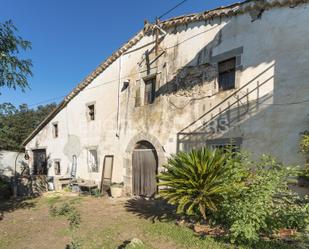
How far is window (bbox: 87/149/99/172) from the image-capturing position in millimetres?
15891

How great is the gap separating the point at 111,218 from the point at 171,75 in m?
6.10

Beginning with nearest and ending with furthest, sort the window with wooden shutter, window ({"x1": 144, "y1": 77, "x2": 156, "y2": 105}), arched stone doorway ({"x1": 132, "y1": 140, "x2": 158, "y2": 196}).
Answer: arched stone doorway ({"x1": 132, "y1": 140, "x2": 158, "y2": 196})
window ({"x1": 144, "y1": 77, "x2": 156, "y2": 105})
the window with wooden shutter

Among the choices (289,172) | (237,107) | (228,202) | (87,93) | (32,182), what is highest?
(87,93)

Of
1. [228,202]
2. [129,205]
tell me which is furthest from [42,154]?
[228,202]

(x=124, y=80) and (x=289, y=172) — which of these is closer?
(x=289, y=172)

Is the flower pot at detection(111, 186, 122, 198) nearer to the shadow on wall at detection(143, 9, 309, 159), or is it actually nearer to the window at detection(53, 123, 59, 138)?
the shadow on wall at detection(143, 9, 309, 159)

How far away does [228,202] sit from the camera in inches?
238

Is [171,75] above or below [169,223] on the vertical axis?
above

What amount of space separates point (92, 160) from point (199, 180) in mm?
9973

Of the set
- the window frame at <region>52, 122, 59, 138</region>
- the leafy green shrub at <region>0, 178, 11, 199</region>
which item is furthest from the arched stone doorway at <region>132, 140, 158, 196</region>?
the window frame at <region>52, 122, 59, 138</region>

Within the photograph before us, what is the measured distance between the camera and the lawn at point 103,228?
640 cm

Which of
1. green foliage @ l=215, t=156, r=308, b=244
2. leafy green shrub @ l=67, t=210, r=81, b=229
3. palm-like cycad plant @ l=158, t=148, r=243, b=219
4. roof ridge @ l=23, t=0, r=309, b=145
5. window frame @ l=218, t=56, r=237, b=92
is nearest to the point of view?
green foliage @ l=215, t=156, r=308, b=244

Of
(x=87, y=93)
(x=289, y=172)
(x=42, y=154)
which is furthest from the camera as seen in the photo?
(x=42, y=154)

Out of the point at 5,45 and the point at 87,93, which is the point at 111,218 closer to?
the point at 5,45
